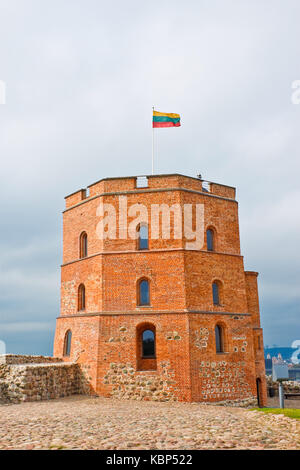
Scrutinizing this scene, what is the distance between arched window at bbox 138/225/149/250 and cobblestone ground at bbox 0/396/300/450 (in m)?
7.53

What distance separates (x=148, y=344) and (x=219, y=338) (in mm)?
3510

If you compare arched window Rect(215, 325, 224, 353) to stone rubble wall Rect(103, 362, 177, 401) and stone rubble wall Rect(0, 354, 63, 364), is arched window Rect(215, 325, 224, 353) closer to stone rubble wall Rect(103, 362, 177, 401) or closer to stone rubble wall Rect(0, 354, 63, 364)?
stone rubble wall Rect(103, 362, 177, 401)

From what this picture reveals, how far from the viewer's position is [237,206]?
21.4 m

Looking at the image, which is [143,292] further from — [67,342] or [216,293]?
[67,342]

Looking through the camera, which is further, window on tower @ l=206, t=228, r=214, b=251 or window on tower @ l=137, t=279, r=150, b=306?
window on tower @ l=206, t=228, r=214, b=251

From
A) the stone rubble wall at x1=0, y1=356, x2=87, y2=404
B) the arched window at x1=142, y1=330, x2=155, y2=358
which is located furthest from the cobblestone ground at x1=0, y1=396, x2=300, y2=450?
the arched window at x1=142, y1=330, x2=155, y2=358

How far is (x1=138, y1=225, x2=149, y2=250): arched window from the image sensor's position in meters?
19.2

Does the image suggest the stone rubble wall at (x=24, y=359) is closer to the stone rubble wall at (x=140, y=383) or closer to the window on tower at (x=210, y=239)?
the stone rubble wall at (x=140, y=383)

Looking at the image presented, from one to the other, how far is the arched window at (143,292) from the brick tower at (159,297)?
0.15ft

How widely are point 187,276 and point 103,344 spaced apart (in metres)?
4.72

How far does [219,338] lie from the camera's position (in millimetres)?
19469

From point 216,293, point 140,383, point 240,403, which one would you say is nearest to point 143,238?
point 216,293
